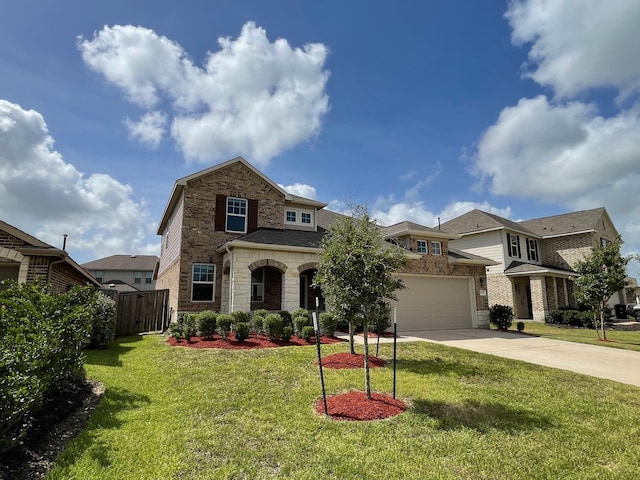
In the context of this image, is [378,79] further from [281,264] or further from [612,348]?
[612,348]

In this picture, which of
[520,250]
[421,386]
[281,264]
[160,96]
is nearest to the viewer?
[421,386]

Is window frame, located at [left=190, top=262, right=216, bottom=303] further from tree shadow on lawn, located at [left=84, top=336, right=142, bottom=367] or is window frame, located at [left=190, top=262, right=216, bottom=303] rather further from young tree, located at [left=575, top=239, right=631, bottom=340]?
young tree, located at [left=575, top=239, right=631, bottom=340]

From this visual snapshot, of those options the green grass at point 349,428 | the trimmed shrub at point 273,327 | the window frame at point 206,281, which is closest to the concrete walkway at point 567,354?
the green grass at point 349,428

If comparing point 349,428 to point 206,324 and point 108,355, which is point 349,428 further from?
point 108,355

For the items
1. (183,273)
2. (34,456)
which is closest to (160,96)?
(183,273)

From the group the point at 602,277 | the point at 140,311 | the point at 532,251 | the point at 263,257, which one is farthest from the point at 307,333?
the point at 532,251

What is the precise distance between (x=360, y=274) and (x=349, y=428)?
2.31 meters

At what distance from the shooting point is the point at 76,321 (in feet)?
19.6

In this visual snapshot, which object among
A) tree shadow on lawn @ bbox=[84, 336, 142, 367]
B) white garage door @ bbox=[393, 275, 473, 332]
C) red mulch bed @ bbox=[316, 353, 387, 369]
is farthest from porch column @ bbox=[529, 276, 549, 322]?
tree shadow on lawn @ bbox=[84, 336, 142, 367]

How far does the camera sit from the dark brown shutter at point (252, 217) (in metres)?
16.1

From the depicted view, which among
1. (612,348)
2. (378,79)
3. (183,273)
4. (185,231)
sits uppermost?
(378,79)

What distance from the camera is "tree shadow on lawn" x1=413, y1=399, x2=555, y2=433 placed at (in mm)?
4777

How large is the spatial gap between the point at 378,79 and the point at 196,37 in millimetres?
5783

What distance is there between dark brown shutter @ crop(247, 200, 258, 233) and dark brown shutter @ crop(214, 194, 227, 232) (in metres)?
1.11
